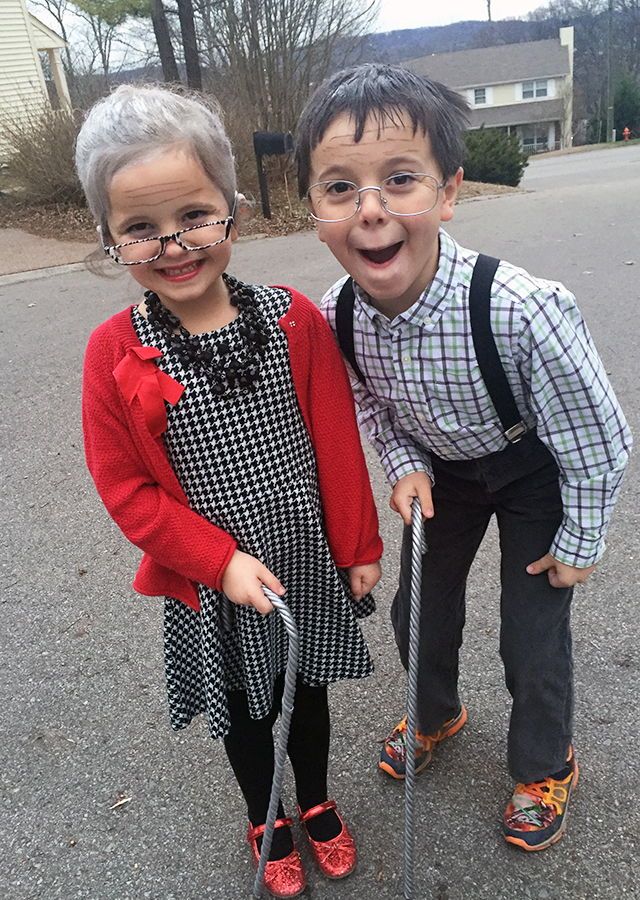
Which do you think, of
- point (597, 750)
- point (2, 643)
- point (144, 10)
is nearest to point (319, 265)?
point (2, 643)

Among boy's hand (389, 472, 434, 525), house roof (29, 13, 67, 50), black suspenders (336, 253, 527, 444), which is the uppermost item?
house roof (29, 13, 67, 50)

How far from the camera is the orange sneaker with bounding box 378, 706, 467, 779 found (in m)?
2.15

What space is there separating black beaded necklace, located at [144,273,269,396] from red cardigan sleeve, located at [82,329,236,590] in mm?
124

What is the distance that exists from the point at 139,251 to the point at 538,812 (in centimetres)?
160

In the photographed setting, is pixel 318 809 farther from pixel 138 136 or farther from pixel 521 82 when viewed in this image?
pixel 521 82

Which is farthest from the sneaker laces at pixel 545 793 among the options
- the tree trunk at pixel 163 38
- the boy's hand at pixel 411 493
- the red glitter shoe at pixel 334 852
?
the tree trunk at pixel 163 38

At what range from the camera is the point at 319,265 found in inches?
325

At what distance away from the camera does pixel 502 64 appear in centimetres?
5516

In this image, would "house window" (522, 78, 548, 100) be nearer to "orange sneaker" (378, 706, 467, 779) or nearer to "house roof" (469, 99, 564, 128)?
"house roof" (469, 99, 564, 128)

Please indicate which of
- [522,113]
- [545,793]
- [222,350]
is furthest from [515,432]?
[522,113]

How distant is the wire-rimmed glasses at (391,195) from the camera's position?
1.51m

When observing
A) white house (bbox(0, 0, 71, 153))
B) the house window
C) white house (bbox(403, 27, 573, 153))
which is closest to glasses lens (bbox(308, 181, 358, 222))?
white house (bbox(0, 0, 71, 153))

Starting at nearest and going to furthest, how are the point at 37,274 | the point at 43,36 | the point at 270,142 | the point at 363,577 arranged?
the point at 363,577 < the point at 37,274 < the point at 270,142 < the point at 43,36

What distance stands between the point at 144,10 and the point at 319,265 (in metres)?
11.6
